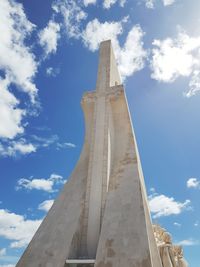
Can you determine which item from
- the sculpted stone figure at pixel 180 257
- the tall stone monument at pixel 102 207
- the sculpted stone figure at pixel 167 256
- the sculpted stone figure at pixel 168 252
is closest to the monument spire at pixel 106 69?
the tall stone monument at pixel 102 207

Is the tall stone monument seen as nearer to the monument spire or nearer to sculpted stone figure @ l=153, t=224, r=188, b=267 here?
the monument spire

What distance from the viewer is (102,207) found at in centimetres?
1016

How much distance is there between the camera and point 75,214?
33.0 ft

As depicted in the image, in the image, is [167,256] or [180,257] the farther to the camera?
[180,257]

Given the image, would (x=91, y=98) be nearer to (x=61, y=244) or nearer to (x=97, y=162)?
(x=97, y=162)

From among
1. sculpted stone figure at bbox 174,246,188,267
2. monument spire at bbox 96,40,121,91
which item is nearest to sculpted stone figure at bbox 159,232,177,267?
sculpted stone figure at bbox 174,246,188,267

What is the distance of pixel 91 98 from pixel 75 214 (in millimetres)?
5949

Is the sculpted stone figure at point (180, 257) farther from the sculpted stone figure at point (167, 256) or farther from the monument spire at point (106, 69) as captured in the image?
the monument spire at point (106, 69)

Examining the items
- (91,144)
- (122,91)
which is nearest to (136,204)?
(91,144)

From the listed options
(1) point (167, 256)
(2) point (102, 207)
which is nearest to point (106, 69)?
(2) point (102, 207)

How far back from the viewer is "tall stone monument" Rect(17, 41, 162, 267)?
27.5 ft

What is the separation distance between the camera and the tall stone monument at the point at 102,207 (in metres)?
8.37

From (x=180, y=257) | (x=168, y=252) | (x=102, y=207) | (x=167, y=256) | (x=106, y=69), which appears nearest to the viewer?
(x=167, y=256)

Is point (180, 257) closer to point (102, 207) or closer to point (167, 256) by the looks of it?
point (167, 256)
